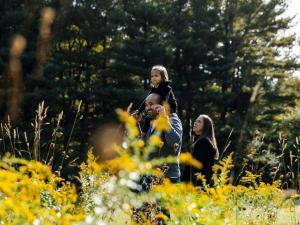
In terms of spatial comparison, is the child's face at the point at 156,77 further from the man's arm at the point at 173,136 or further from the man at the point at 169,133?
the man's arm at the point at 173,136

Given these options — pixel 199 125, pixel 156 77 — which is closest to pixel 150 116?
pixel 156 77

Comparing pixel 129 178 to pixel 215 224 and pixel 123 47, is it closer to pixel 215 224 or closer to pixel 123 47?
pixel 215 224

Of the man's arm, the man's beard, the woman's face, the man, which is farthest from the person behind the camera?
the woman's face

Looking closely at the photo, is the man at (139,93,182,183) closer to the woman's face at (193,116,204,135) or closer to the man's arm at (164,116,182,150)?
the man's arm at (164,116,182,150)

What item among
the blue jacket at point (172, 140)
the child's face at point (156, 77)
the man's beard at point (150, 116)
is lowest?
the blue jacket at point (172, 140)

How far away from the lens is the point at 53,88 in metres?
20.4

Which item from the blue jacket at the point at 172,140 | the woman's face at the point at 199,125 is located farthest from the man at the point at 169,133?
the woman's face at the point at 199,125

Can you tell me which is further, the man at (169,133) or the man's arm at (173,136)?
the man's arm at (173,136)

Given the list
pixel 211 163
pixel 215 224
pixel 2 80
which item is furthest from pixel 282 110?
pixel 215 224

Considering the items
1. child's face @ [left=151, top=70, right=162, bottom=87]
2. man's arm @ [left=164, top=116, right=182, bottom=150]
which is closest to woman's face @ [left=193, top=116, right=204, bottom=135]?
child's face @ [left=151, top=70, right=162, bottom=87]

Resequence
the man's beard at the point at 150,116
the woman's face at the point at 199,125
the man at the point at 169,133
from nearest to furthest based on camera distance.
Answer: the man at the point at 169,133 < the man's beard at the point at 150,116 < the woman's face at the point at 199,125

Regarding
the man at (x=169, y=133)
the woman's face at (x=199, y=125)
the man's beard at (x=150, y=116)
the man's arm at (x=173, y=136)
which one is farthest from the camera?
the woman's face at (x=199, y=125)

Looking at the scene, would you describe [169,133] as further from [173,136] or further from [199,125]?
[199,125]

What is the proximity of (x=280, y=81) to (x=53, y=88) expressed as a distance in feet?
38.2
